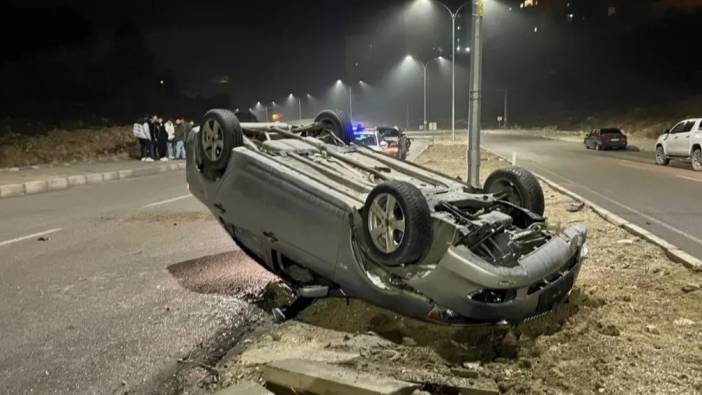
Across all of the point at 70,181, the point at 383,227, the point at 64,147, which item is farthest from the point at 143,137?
the point at 383,227

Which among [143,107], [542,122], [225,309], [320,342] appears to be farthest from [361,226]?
[542,122]

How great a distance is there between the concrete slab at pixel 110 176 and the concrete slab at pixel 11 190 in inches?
136

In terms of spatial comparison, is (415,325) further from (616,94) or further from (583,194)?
(616,94)

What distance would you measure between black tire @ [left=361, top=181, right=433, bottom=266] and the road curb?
1320 cm

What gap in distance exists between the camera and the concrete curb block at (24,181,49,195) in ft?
52.1

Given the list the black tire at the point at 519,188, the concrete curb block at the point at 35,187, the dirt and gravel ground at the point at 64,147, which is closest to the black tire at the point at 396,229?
the black tire at the point at 519,188

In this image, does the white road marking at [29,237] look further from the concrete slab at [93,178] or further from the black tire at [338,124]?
the concrete slab at [93,178]

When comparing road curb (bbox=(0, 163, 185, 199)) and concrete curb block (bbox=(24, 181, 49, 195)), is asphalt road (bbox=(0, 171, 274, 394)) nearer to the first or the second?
road curb (bbox=(0, 163, 185, 199))

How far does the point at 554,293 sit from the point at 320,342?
178cm

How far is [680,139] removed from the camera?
71.0 feet

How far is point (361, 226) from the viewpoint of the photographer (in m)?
4.66

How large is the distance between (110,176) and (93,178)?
75cm

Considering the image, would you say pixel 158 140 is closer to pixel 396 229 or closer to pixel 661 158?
pixel 661 158

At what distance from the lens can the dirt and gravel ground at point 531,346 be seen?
398 cm
